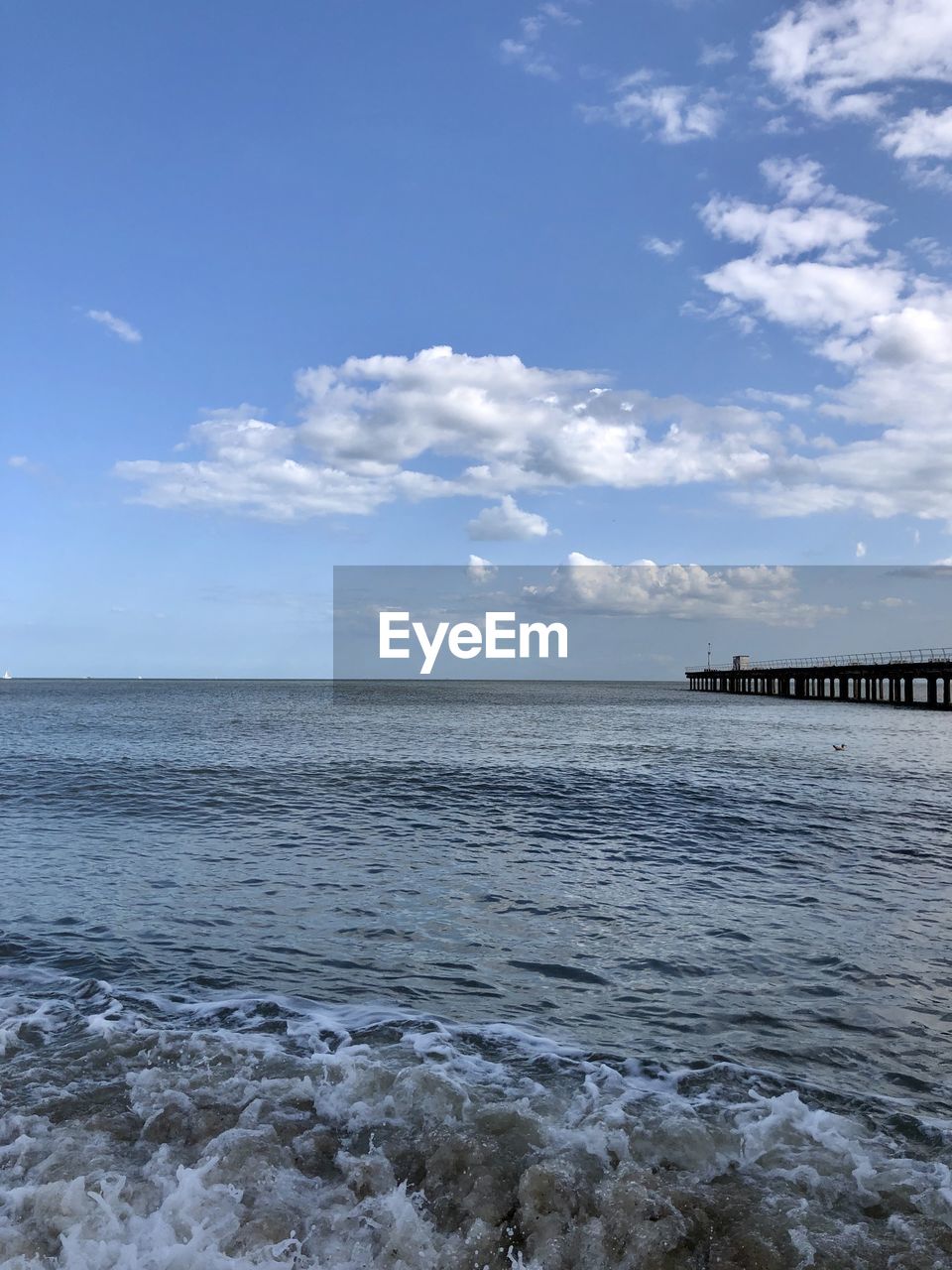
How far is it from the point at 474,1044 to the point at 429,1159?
2.27m

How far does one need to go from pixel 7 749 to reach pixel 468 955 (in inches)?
1425

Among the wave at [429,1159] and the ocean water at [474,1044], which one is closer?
the wave at [429,1159]

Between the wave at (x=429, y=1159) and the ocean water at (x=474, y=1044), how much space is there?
2cm

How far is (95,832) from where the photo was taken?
62.6ft

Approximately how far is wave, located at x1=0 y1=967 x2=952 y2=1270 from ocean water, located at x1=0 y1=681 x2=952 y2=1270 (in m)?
0.02

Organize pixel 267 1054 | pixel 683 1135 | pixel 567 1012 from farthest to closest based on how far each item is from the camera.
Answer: pixel 567 1012
pixel 267 1054
pixel 683 1135

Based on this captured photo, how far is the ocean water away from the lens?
4961 millimetres

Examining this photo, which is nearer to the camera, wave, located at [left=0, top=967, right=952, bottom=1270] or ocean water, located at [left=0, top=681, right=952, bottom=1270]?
wave, located at [left=0, top=967, right=952, bottom=1270]

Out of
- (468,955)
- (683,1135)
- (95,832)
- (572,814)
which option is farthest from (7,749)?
(683,1135)

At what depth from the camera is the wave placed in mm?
4770

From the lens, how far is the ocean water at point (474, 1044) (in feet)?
16.3

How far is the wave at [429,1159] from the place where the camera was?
4770 millimetres

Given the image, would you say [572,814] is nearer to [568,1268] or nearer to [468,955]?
[468,955]

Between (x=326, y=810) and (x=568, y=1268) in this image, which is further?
(x=326, y=810)
